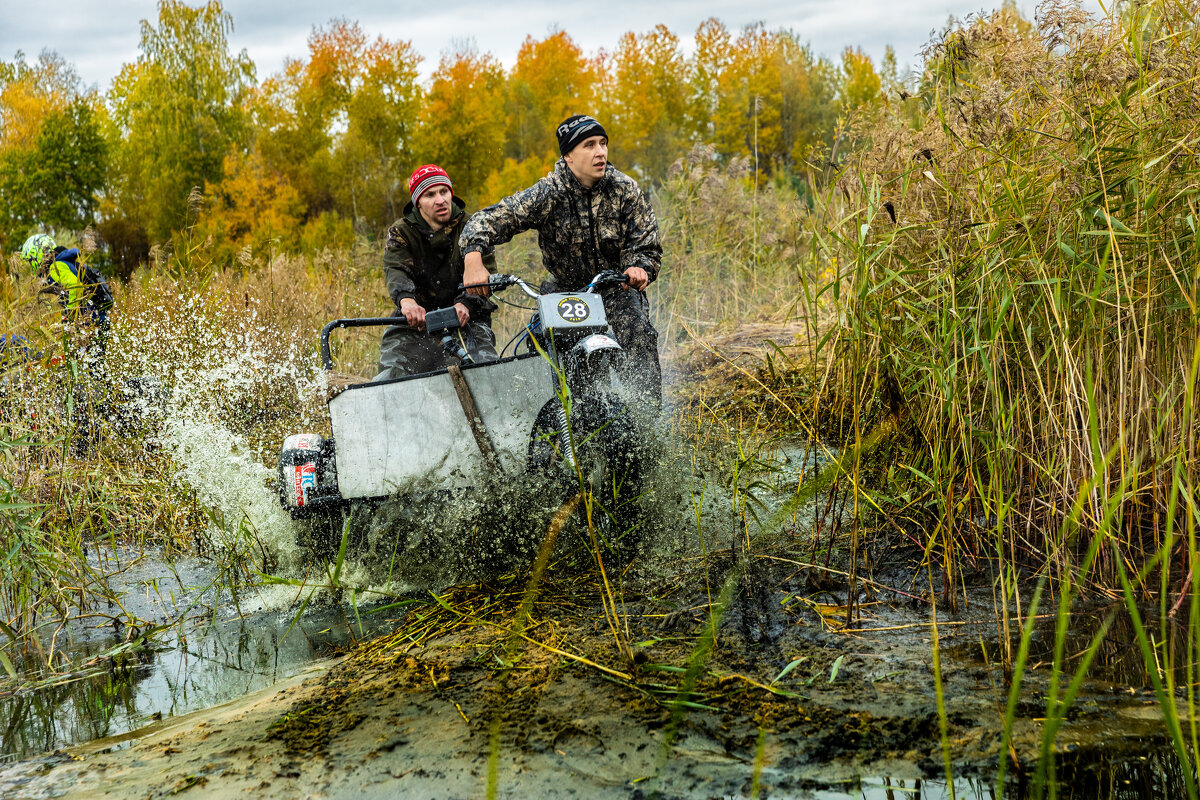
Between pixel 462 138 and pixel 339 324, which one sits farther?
pixel 462 138

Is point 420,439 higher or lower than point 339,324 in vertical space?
lower

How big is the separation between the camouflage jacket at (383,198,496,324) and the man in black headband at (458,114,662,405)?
2.07ft

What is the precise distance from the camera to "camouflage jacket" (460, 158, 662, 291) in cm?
484

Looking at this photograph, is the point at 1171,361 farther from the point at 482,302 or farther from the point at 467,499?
the point at 482,302

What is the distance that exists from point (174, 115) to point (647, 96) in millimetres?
24877

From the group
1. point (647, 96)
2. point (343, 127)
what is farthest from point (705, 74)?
point (343, 127)

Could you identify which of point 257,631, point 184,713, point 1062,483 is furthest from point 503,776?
point 1062,483

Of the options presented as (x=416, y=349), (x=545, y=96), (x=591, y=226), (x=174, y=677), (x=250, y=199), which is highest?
(x=545, y=96)

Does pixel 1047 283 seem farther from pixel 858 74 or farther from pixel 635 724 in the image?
pixel 858 74

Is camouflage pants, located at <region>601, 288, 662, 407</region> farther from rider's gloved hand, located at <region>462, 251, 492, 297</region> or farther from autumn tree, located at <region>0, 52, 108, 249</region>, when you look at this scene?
autumn tree, located at <region>0, 52, 108, 249</region>

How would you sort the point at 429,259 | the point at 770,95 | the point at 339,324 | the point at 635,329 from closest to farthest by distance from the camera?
the point at 339,324, the point at 635,329, the point at 429,259, the point at 770,95

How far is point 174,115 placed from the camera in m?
40.6

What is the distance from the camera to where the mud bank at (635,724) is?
1887 millimetres

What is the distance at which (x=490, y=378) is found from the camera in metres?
3.87
